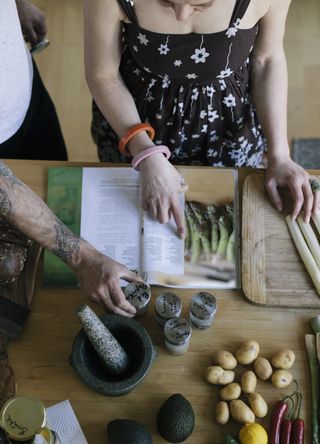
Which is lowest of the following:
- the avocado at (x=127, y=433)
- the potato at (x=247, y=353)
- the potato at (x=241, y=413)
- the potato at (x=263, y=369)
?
the potato at (x=241, y=413)

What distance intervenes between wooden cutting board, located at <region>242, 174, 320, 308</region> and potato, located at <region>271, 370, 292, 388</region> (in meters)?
0.14

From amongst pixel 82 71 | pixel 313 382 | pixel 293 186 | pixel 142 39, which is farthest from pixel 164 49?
pixel 82 71

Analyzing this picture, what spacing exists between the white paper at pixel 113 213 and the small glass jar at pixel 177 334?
175 mm

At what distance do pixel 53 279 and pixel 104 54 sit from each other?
1.68ft

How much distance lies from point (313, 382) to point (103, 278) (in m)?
0.44

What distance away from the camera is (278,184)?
40.8 inches

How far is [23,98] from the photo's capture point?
110 cm

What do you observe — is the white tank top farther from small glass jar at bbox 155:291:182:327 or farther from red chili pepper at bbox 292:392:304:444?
red chili pepper at bbox 292:392:304:444

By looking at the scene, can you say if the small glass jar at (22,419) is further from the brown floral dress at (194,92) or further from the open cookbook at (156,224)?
the brown floral dress at (194,92)

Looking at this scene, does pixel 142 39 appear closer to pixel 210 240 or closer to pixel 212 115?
pixel 212 115

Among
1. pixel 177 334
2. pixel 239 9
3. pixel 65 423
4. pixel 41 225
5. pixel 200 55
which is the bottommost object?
pixel 65 423

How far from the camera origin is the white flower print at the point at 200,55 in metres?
1.01

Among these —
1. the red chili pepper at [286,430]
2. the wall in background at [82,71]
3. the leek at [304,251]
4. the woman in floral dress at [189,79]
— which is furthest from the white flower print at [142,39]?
the wall in background at [82,71]

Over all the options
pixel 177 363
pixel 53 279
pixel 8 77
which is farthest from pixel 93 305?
Answer: pixel 8 77
